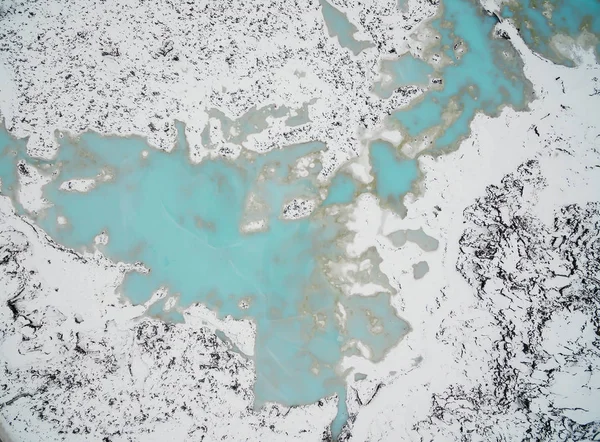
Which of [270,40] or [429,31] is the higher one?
[429,31]

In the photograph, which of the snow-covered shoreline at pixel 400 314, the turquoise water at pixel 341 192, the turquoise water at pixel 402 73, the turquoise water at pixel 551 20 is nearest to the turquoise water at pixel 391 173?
the snow-covered shoreline at pixel 400 314

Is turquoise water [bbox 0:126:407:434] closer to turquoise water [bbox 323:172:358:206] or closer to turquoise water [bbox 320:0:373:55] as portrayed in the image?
turquoise water [bbox 323:172:358:206]

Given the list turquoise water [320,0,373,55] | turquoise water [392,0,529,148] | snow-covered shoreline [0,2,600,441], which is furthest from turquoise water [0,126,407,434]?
turquoise water [320,0,373,55]

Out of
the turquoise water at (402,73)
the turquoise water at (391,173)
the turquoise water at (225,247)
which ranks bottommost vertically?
the turquoise water at (225,247)

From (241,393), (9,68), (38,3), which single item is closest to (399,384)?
(241,393)

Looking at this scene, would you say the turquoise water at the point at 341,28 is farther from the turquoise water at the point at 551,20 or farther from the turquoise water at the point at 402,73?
the turquoise water at the point at 551,20

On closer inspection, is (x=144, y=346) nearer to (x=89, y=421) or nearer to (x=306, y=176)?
(x=89, y=421)

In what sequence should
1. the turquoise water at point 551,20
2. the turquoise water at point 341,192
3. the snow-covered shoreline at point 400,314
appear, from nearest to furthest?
the snow-covered shoreline at point 400,314 → the turquoise water at point 341,192 → the turquoise water at point 551,20
